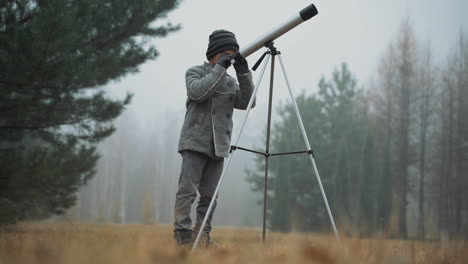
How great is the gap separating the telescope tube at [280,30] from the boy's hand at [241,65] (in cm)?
3

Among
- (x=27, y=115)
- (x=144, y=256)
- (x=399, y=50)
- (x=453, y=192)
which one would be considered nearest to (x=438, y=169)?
(x=453, y=192)

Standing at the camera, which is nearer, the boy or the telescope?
the telescope

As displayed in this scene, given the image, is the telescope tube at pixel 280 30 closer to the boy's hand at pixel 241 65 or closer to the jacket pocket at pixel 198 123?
the boy's hand at pixel 241 65

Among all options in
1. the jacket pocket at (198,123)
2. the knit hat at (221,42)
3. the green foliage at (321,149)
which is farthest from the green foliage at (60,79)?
the green foliage at (321,149)

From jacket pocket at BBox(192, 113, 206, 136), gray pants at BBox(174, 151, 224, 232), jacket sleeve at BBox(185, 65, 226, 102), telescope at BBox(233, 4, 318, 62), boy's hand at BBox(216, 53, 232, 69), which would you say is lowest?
gray pants at BBox(174, 151, 224, 232)

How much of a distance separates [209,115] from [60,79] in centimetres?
236

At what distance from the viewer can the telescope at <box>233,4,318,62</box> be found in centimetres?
211

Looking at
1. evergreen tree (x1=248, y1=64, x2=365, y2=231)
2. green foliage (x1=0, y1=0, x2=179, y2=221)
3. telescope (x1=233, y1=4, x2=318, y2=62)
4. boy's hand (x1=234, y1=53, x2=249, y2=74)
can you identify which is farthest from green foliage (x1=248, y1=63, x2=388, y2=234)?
telescope (x1=233, y1=4, x2=318, y2=62)

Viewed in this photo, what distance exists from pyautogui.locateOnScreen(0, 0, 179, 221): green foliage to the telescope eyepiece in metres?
2.32

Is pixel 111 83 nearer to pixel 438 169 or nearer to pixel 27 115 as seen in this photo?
pixel 27 115

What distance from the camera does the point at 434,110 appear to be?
40.3ft

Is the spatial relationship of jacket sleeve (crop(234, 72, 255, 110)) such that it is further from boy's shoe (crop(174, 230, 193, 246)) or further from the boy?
boy's shoe (crop(174, 230, 193, 246))

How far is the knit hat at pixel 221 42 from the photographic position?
2.40m

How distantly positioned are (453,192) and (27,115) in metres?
12.0
